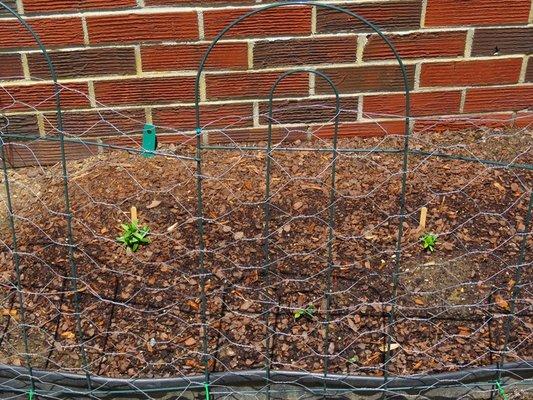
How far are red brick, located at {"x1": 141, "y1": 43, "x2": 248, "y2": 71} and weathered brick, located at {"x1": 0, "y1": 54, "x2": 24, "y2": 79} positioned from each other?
0.52 meters

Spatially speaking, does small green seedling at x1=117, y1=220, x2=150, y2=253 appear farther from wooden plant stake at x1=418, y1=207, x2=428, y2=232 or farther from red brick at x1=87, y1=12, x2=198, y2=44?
wooden plant stake at x1=418, y1=207, x2=428, y2=232

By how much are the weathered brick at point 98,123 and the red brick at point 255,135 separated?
342mm

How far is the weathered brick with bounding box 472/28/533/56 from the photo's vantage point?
338 cm

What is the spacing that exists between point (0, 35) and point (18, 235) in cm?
82

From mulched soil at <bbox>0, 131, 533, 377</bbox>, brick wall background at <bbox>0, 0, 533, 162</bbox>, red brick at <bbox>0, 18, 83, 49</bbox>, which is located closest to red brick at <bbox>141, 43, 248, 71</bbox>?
brick wall background at <bbox>0, 0, 533, 162</bbox>

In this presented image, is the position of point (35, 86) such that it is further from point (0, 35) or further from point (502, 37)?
point (502, 37)

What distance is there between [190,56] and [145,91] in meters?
0.25

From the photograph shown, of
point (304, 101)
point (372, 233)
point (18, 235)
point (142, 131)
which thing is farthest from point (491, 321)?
point (18, 235)

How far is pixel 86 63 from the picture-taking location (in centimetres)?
326

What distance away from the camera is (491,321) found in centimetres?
287

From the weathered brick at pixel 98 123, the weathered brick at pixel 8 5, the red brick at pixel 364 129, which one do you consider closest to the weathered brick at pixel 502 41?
the red brick at pixel 364 129

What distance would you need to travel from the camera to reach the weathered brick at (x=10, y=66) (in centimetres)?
322

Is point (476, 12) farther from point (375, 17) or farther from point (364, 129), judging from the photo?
point (364, 129)

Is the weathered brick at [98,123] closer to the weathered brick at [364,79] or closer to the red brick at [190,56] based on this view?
the red brick at [190,56]
